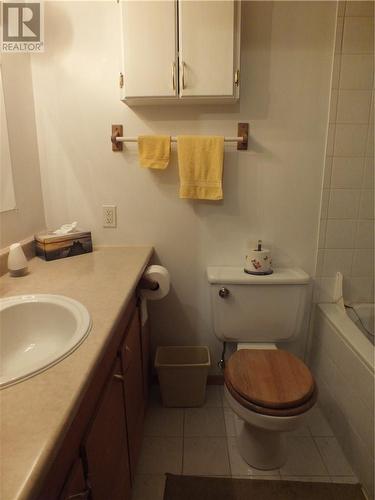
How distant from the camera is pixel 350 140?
1.52m

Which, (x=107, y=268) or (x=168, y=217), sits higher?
(x=168, y=217)

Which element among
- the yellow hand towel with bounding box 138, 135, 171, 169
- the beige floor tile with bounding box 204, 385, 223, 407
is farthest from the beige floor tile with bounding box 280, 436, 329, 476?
the yellow hand towel with bounding box 138, 135, 171, 169

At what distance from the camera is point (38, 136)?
5.12ft

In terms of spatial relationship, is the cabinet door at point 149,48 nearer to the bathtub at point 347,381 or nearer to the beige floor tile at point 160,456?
the bathtub at point 347,381

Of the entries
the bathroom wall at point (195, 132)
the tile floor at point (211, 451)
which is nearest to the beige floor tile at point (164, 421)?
the tile floor at point (211, 451)

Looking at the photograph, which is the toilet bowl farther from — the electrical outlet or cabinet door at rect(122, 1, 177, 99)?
cabinet door at rect(122, 1, 177, 99)

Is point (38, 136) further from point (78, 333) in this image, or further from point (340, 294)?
point (340, 294)

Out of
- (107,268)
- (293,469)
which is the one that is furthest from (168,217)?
(293,469)

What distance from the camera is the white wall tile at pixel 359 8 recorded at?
1389mm

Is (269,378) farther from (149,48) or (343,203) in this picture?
(149,48)

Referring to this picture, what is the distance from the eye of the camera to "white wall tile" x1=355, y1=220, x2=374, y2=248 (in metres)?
1.61

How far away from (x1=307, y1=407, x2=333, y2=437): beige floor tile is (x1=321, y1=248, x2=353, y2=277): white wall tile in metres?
0.76

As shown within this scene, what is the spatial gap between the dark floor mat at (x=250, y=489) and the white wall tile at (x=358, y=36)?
1929 mm

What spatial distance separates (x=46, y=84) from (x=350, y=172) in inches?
61.9
